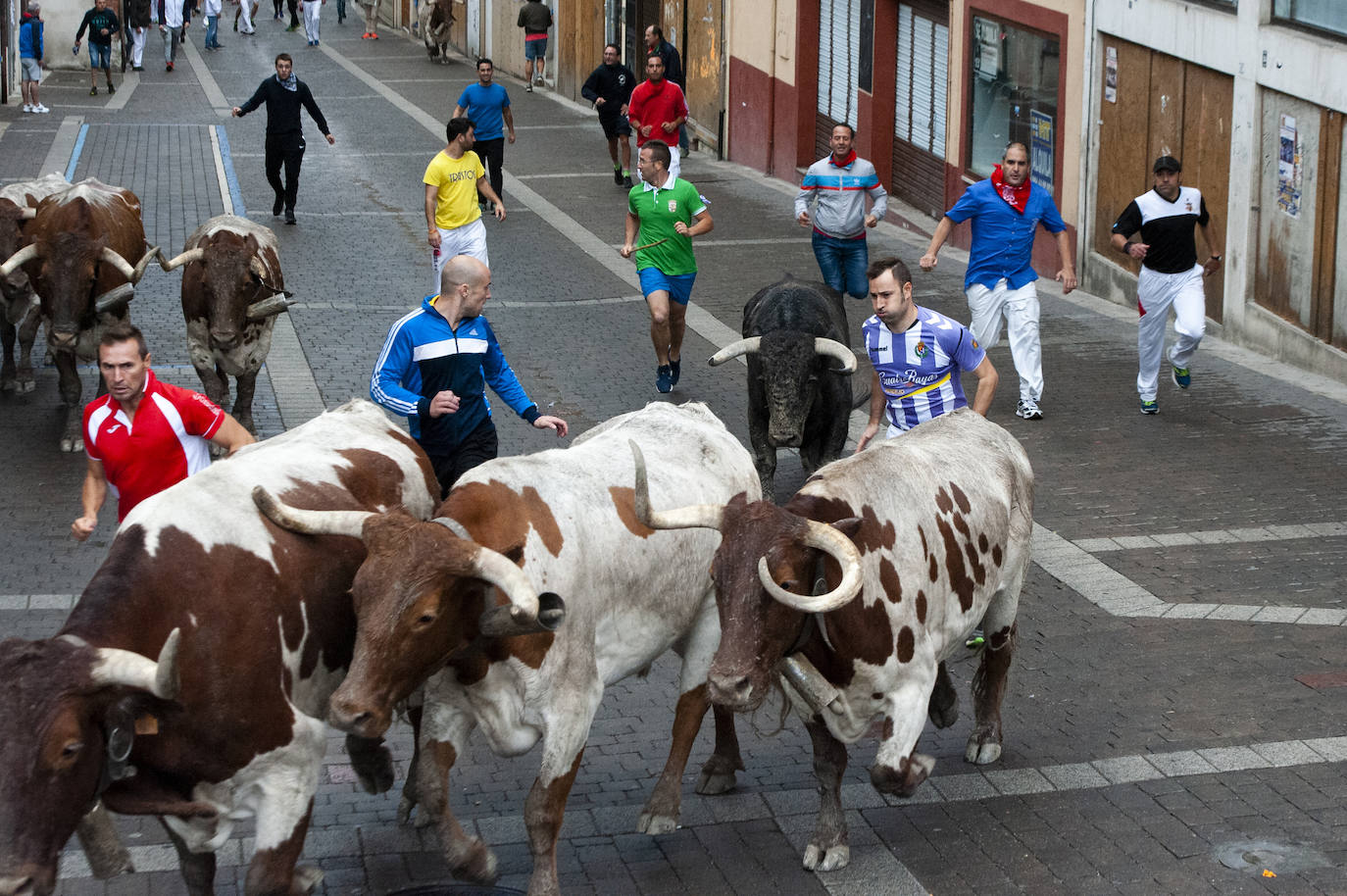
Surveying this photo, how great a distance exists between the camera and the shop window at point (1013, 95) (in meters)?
19.1

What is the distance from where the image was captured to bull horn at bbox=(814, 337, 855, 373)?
33.0ft

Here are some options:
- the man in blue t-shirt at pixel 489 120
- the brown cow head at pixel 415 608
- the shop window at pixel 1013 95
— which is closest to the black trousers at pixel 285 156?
the man in blue t-shirt at pixel 489 120

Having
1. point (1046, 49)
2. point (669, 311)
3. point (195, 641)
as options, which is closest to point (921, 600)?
point (195, 641)

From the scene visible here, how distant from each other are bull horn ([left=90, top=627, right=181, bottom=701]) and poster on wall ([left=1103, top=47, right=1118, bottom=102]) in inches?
580

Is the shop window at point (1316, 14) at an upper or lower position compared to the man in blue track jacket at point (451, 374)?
upper

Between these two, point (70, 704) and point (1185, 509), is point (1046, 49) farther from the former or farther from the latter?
point (70, 704)

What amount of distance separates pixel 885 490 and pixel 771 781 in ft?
5.15

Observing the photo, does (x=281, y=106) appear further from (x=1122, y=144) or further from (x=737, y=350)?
(x=737, y=350)

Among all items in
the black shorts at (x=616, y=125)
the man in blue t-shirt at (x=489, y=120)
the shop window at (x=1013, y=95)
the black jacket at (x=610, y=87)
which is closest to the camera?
the shop window at (x=1013, y=95)

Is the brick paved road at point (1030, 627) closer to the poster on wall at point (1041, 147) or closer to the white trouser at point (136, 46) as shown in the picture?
the poster on wall at point (1041, 147)

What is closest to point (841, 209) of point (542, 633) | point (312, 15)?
point (542, 633)

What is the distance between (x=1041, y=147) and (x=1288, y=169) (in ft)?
15.8

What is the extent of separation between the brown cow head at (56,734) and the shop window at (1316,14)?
1261cm

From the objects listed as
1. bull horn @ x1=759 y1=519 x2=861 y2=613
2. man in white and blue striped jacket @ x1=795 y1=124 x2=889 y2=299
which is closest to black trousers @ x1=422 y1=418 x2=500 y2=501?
bull horn @ x1=759 y1=519 x2=861 y2=613
